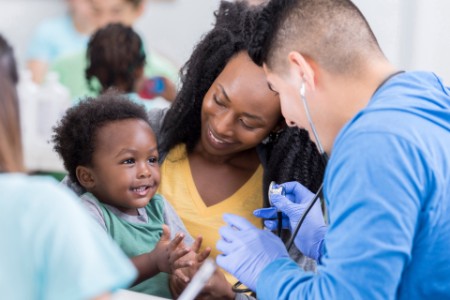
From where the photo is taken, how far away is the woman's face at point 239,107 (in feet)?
5.97

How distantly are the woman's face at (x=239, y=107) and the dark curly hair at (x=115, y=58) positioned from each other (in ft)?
4.46

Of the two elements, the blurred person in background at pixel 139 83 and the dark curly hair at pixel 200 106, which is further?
the blurred person in background at pixel 139 83

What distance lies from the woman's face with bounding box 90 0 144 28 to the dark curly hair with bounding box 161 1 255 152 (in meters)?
2.66

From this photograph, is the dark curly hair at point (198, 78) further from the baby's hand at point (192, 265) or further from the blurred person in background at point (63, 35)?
the blurred person in background at point (63, 35)

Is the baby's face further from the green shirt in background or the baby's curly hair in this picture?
the green shirt in background

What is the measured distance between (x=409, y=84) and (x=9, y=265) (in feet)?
2.55

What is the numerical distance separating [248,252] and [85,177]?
1.69 ft

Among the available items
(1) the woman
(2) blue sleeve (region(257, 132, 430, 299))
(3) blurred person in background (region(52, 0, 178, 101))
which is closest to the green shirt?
(1) the woman

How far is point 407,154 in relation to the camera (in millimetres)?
1216

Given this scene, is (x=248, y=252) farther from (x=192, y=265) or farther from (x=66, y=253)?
(x=66, y=253)

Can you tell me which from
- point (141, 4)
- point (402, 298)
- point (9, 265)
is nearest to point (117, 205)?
point (402, 298)

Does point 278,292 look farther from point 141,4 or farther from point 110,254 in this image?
point 141,4

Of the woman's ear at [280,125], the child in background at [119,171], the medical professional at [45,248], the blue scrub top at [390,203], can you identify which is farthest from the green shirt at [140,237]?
the medical professional at [45,248]

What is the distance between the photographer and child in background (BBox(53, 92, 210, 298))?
1772 mm
